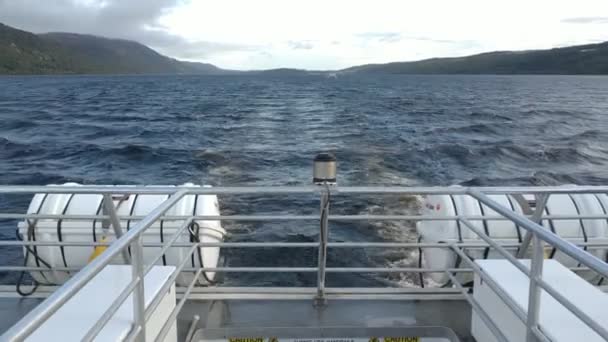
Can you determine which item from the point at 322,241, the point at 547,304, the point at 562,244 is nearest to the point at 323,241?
the point at 322,241

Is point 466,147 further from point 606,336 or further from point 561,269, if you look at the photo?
point 606,336

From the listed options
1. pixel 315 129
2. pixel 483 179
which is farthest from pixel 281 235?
pixel 315 129

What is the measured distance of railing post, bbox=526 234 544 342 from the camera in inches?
78.7

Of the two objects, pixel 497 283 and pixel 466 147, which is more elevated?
pixel 497 283

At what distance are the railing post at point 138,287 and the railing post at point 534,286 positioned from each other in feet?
5.00

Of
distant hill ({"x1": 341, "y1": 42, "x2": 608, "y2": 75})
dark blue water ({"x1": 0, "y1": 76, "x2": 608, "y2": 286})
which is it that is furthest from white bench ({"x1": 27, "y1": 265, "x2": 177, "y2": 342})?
distant hill ({"x1": 341, "y1": 42, "x2": 608, "y2": 75})

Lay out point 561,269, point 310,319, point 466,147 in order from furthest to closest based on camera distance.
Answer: point 466,147, point 310,319, point 561,269

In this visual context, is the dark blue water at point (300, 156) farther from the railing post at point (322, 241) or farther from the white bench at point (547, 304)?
the white bench at point (547, 304)

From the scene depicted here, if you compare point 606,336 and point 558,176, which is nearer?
point 606,336

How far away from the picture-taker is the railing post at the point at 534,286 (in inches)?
78.7

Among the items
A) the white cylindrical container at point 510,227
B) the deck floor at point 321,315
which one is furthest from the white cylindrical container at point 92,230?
the white cylindrical container at point 510,227

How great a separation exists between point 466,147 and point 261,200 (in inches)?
329

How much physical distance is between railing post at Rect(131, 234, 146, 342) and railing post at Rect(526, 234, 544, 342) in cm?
152

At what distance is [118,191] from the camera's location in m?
2.61
